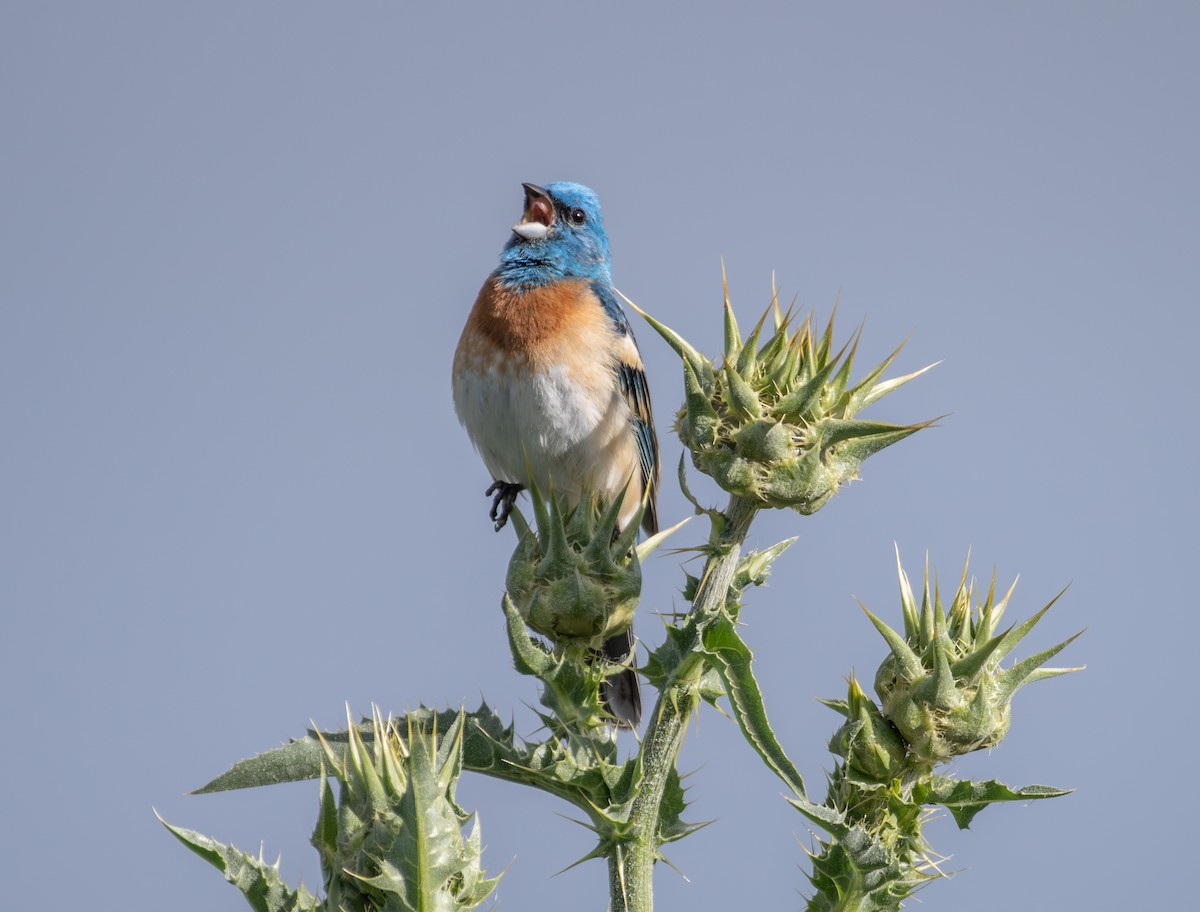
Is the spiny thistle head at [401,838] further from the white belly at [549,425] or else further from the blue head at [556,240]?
the blue head at [556,240]

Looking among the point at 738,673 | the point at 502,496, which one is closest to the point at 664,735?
the point at 738,673

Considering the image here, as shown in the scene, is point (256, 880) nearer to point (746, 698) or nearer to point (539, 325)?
point (746, 698)

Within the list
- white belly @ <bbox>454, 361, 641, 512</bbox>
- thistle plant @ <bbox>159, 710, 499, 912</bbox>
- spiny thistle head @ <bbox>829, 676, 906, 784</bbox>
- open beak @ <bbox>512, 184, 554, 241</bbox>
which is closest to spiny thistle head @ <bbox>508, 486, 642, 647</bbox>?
spiny thistle head @ <bbox>829, 676, 906, 784</bbox>

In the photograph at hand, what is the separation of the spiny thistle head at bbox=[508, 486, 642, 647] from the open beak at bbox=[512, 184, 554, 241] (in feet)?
18.1

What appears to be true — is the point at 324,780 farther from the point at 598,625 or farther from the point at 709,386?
the point at 709,386

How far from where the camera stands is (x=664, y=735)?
455 cm

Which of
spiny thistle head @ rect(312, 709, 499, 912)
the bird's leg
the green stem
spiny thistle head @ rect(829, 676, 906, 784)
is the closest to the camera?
spiny thistle head @ rect(312, 709, 499, 912)

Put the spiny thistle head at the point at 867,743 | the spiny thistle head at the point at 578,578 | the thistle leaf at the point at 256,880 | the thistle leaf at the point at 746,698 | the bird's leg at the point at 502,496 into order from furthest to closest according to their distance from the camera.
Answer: the bird's leg at the point at 502,496, the spiny thistle head at the point at 578,578, the spiny thistle head at the point at 867,743, the thistle leaf at the point at 746,698, the thistle leaf at the point at 256,880

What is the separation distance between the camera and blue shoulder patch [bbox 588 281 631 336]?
378 inches

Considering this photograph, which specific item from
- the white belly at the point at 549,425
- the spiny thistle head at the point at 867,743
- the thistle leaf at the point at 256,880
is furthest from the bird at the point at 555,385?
the thistle leaf at the point at 256,880

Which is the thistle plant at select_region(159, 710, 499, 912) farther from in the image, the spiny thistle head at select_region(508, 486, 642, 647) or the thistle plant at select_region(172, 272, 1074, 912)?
the spiny thistle head at select_region(508, 486, 642, 647)

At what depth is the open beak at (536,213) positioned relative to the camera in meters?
10.0

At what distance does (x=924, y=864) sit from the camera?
4484 millimetres

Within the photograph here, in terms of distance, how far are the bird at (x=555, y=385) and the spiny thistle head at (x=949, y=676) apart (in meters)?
4.14
